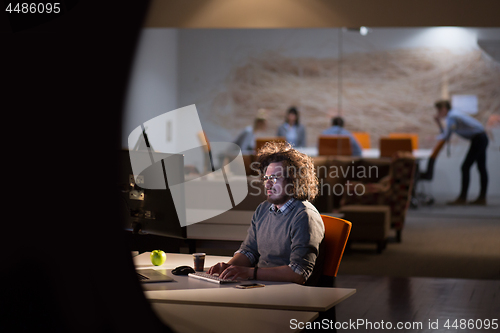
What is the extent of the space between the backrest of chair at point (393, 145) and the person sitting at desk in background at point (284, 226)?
3.52 metres

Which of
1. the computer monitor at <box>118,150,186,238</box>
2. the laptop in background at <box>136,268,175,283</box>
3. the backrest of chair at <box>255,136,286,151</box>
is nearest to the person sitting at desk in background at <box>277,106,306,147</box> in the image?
the backrest of chair at <box>255,136,286,151</box>

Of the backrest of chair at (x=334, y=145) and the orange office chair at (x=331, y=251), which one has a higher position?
the backrest of chair at (x=334, y=145)

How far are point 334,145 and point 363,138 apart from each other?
342mm

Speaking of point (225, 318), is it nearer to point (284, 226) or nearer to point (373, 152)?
point (284, 226)

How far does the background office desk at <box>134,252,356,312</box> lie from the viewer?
2.00m

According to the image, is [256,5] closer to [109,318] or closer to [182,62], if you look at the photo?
[182,62]

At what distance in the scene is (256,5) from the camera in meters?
5.77

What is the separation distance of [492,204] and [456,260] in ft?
2.15

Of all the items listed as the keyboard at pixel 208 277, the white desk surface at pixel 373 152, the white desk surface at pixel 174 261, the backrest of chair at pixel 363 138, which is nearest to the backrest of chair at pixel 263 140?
the white desk surface at pixel 373 152

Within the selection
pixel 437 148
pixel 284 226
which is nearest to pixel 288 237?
pixel 284 226

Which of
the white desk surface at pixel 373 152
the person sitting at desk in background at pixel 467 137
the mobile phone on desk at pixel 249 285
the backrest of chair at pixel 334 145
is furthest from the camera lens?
the backrest of chair at pixel 334 145

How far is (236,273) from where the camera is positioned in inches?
94.0

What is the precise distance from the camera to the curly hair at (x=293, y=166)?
2705mm

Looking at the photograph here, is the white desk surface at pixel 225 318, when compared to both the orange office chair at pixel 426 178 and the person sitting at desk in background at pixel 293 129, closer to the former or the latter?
the orange office chair at pixel 426 178
